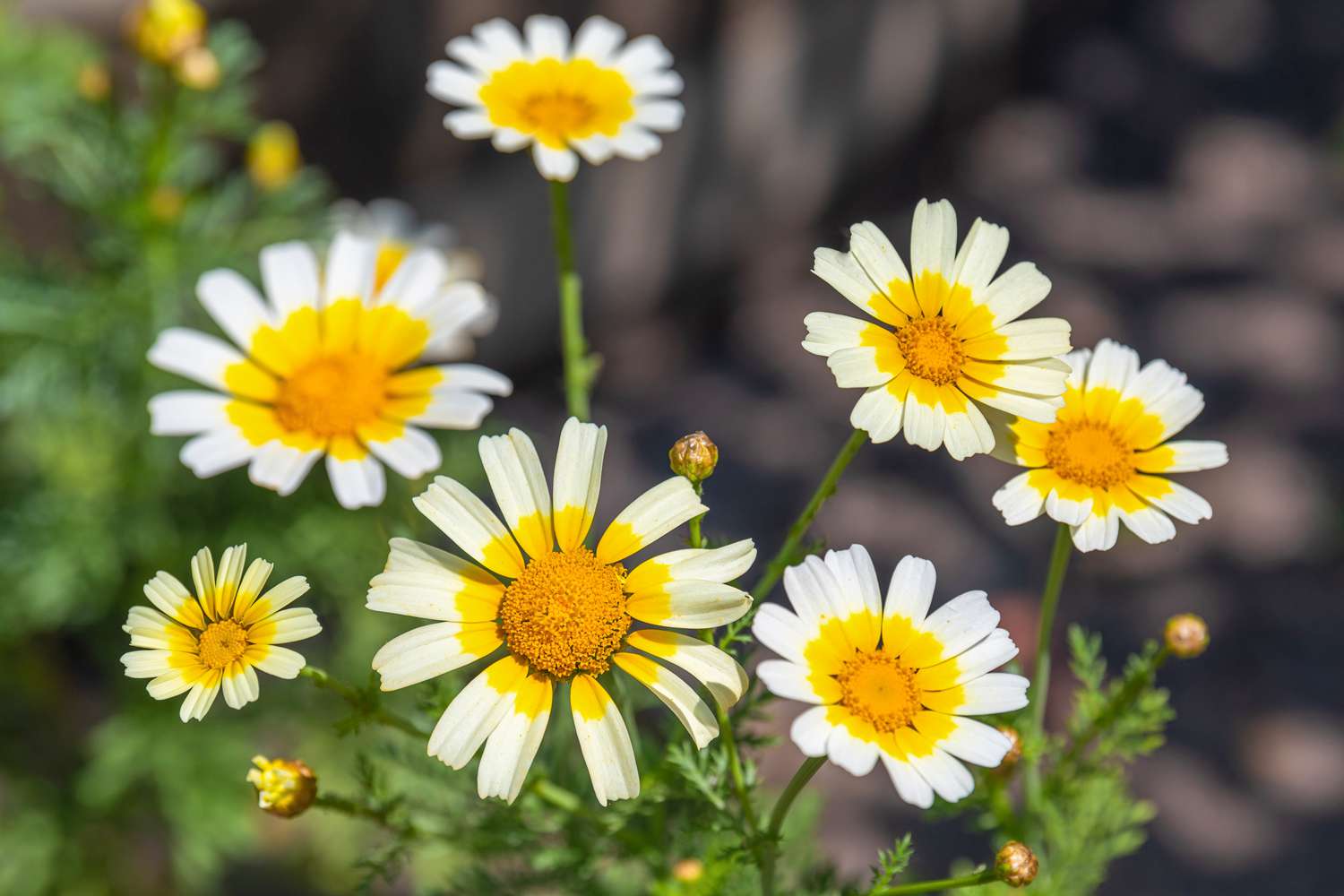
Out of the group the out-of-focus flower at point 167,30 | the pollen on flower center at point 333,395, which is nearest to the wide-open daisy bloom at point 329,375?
the pollen on flower center at point 333,395

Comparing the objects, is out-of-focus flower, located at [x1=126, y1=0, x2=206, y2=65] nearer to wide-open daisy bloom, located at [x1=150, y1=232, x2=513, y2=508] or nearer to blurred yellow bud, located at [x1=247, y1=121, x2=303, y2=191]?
blurred yellow bud, located at [x1=247, y1=121, x2=303, y2=191]

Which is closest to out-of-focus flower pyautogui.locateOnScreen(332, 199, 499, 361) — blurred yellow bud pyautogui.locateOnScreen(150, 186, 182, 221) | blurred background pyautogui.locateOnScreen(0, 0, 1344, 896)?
blurred background pyautogui.locateOnScreen(0, 0, 1344, 896)

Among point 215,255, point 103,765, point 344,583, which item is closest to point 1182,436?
point 344,583

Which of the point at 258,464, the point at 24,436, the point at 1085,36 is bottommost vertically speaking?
the point at 258,464

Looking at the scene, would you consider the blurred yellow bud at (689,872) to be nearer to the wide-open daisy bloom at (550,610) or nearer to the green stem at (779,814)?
the green stem at (779,814)

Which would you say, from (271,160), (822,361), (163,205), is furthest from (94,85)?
(822,361)

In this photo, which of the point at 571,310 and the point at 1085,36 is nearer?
the point at 571,310

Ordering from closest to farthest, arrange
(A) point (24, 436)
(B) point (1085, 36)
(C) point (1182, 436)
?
(A) point (24, 436) < (C) point (1182, 436) < (B) point (1085, 36)

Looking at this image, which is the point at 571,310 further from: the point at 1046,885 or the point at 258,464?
the point at 1046,885
